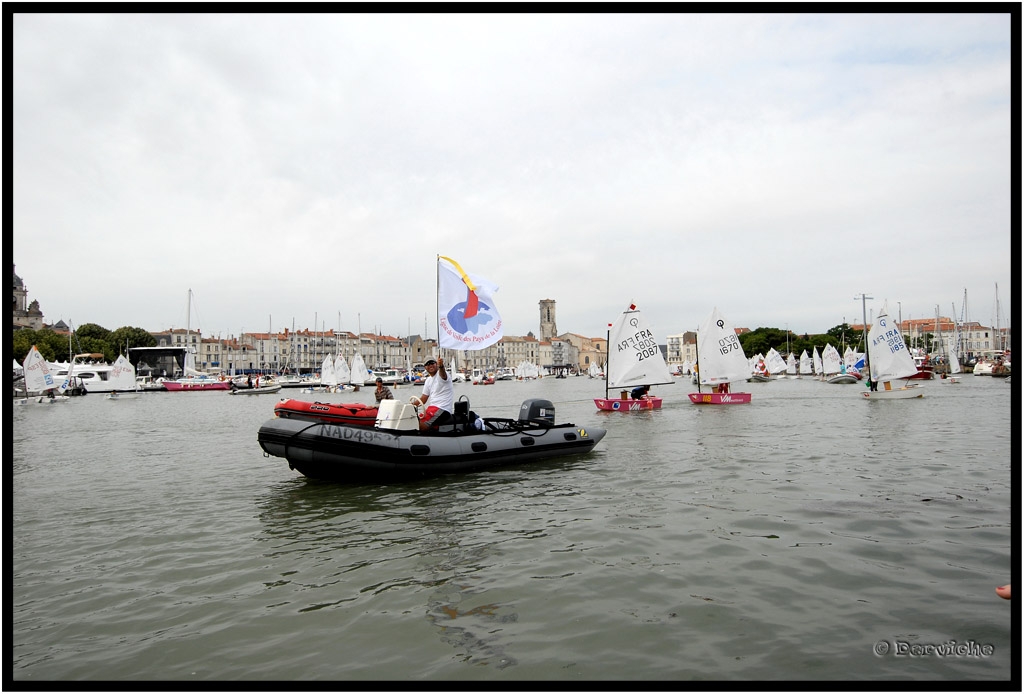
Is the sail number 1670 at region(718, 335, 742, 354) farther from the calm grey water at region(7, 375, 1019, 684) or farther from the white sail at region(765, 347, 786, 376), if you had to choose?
the white sail at region(765, 347, 786, 376)

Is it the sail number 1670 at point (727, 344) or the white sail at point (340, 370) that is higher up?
the sail number 1670 at point (727, 344)

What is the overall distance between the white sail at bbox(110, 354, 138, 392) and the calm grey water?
5897 centimetres

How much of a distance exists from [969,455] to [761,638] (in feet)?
41.4

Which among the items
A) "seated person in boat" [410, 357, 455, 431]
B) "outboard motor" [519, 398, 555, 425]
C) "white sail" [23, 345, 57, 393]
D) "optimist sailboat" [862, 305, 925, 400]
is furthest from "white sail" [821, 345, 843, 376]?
"white sail" [23, 345, 57, 393]

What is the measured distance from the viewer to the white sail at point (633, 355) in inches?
1107

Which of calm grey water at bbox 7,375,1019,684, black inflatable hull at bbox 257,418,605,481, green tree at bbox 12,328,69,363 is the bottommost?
calm grey water at bbox 7,375,1019,684

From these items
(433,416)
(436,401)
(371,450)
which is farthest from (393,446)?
(436,401)

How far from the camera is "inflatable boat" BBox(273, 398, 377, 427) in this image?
1245 cm

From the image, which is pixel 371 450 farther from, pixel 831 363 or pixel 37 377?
pixel 831 363

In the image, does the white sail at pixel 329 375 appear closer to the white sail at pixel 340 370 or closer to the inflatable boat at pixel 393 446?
the white sail at pixel 340 370

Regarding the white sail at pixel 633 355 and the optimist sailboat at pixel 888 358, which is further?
the optimist sailboat at pixel 888 358

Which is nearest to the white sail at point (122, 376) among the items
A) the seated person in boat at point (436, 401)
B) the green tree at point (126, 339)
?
the green tree at point (126, 339)

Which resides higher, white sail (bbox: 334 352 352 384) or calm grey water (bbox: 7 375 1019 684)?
white sail (bbox: 334 352 352 384)

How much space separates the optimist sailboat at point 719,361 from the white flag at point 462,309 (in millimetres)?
21223
